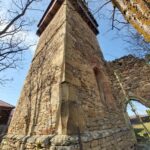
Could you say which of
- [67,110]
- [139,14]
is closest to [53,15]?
[67,110]

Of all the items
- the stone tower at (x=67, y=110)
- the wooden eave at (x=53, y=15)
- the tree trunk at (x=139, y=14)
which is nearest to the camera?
the tree trunk at (x=139, y=14)

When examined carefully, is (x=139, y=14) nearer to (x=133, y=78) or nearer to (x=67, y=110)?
(x=67, y=110)

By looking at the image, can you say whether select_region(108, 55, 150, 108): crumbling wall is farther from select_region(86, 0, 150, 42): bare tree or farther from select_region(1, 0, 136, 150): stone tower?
select_region(86, 0, 150, 42): bare tree

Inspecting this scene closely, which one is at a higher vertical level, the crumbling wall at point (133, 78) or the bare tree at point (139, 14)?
the crumbling wall at point (133, 78)

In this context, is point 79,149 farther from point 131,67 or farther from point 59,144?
point 131,67

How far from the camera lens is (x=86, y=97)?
4.51 meters

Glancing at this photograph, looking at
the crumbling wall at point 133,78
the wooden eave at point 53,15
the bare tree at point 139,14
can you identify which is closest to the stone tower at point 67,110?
the wooden eave at point 53,15

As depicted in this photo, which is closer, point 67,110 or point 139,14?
point 139,14

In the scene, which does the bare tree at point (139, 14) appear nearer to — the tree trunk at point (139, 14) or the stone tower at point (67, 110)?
the tree trunk at point (139, 14)

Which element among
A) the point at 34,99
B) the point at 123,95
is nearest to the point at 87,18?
the point at 123,95

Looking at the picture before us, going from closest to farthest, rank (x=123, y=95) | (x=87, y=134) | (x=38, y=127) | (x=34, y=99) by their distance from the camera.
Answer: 1. (x=87, y=134)
2. (x=38, y=127)
3. (x=34, y=99)
4. (x=123, y=95)

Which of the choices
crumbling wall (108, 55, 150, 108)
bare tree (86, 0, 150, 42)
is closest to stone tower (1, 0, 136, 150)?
bare tree (86, 0, 150, 42)

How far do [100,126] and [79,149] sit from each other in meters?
1.46

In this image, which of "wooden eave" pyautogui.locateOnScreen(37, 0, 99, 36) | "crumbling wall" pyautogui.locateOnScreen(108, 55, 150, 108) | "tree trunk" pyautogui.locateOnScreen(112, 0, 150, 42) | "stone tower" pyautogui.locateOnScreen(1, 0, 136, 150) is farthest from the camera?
"crumbling wall" pyautogui.locateOnScreen(108, 55, 150, 108)
